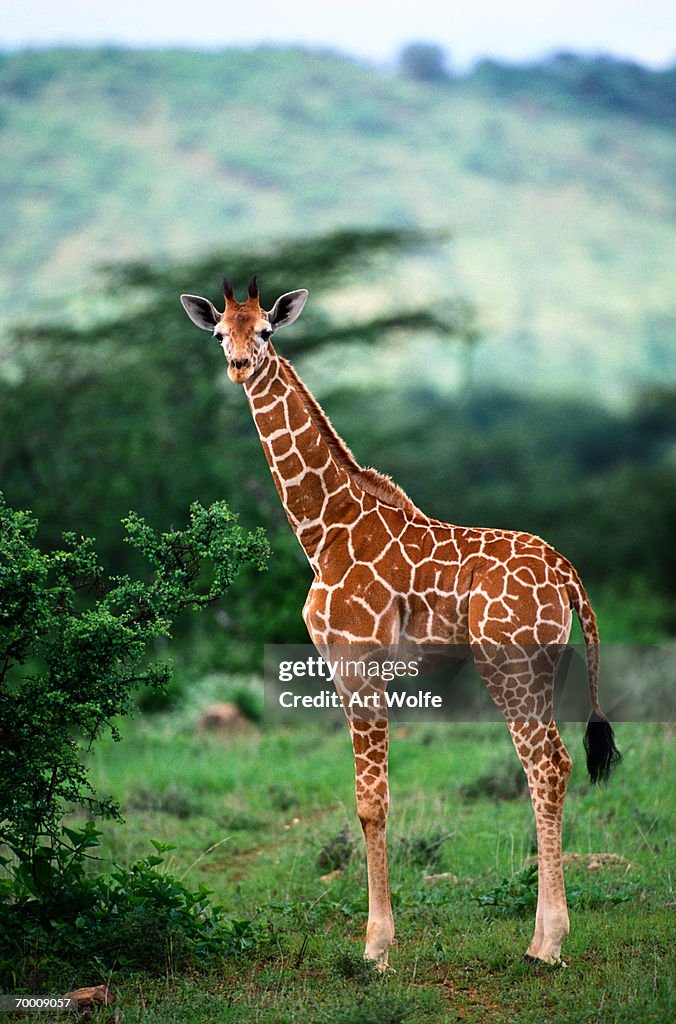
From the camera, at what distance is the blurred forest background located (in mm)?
23016

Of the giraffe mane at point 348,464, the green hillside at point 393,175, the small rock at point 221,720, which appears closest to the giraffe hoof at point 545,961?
the giraffe mane at point 348,464

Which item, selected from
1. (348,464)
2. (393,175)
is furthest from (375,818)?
(393,175)

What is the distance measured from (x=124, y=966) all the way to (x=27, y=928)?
1.92 ft

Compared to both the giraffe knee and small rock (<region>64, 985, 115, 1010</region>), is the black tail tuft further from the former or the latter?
small rock (<region>64, 985, 115, 1010</region>)

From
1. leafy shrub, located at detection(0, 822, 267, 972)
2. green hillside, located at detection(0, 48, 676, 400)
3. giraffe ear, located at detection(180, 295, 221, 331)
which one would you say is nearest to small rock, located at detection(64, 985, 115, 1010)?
leafy shrub, located at detection(0, 822, 267, 972)

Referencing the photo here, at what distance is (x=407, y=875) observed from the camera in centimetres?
834

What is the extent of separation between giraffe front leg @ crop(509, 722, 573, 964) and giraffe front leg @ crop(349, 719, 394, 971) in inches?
30.6

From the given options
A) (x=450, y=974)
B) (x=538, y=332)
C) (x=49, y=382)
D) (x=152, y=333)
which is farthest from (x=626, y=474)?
Answer: (x=450, y=974)

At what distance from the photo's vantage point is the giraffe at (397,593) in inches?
259

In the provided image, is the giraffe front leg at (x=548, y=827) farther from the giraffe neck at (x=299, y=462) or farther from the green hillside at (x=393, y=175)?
the green hillside at (x=393, y=175)

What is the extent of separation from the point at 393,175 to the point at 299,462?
149ft

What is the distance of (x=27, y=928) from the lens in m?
6.65

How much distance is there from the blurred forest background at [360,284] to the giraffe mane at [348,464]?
1224 centimetres

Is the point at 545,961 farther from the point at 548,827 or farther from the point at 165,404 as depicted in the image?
the point at 165,404
